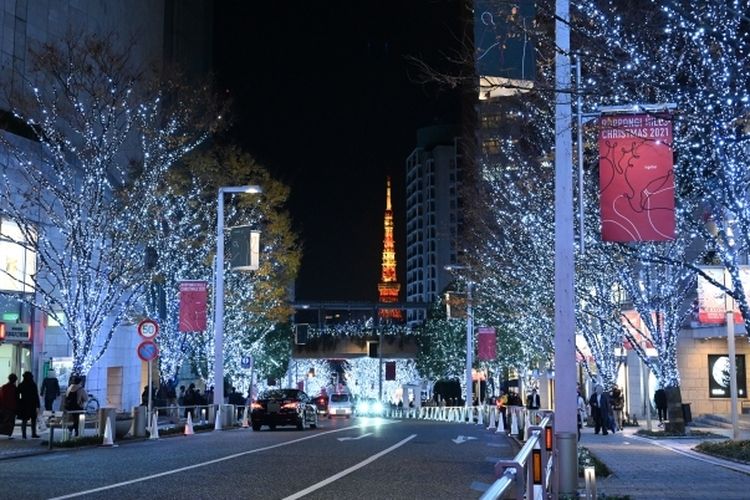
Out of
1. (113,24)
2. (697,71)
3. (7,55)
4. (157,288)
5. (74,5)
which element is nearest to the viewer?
(697,71)

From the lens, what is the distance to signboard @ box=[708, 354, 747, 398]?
37.4 meters

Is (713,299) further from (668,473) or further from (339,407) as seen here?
(339,407)

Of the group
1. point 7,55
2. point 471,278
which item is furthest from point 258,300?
point 7,55

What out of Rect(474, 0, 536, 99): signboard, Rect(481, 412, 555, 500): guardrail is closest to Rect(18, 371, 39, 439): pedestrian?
Rect(474, 0, 536, 99): signboard

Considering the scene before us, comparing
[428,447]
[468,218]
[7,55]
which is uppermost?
[7,55]

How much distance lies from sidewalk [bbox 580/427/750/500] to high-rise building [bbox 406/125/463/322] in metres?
129

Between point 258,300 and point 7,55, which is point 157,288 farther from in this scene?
point 7,55

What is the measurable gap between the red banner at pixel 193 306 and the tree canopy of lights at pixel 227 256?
542cm

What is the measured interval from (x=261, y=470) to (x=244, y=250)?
19210 mm

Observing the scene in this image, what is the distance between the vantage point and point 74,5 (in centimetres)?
3700

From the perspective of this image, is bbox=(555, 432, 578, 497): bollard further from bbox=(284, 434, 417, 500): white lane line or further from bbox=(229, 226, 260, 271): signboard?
bbox=(229, 226, 260, 271): signboard

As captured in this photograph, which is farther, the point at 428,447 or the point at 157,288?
the point at 157,288

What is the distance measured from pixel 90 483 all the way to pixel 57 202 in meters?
22.4

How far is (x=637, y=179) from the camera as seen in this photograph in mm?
12344
